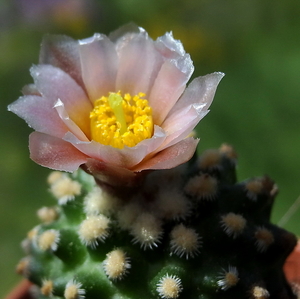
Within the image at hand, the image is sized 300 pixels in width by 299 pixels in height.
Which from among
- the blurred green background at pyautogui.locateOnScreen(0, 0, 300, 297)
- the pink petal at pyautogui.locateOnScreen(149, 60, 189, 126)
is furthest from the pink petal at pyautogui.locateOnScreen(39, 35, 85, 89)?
the blurred green background at pyautogui.locateOnScreen(0, 0, 300, 297)

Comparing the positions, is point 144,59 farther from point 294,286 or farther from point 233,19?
point 233,19

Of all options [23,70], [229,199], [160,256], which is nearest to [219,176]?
[229,199]

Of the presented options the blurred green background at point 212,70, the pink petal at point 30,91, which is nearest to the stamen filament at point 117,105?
the pink petal at point 30,91

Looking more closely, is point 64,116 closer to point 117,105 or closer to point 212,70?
point 117,105

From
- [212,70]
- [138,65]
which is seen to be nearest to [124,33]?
[138,65]

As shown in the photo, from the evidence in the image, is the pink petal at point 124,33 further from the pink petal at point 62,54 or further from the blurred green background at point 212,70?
the blurred green background at point 212,70
